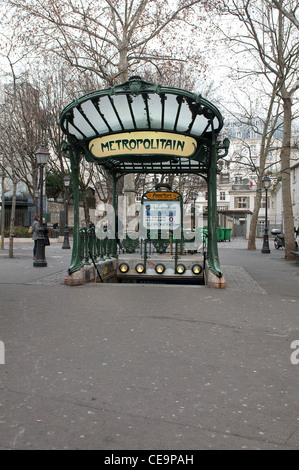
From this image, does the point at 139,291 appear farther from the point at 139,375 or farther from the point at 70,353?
the point at 139,375

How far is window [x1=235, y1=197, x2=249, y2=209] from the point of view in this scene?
7356 centimetres

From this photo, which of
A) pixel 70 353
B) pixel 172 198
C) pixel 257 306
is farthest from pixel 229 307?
pixel 172 198

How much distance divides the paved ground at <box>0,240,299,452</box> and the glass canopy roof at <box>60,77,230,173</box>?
378cm

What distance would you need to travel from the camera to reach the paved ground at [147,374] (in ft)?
9.76

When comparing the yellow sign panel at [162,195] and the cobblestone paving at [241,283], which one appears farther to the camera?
the yellow sign panel at [162,195]

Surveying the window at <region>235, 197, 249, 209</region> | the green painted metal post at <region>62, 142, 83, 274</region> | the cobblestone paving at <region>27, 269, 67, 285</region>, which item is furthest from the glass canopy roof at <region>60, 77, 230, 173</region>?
the window at <region>235, 197, 249, 209</region>

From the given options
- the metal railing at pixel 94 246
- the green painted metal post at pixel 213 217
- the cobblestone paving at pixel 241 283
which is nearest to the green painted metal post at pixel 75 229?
the metal railing at pixel 94 246

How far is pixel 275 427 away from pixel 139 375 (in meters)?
1.43

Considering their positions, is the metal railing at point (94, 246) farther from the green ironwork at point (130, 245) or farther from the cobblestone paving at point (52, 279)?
the green ironwork at point (130, 245)

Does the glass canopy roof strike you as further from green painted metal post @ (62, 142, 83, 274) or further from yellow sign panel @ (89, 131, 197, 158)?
green painted metal post @ (62, 142, 83, 274)

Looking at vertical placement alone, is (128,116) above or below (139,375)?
above

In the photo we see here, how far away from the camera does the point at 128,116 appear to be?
967 centimetres

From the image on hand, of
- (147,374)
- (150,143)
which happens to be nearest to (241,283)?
(150,143)

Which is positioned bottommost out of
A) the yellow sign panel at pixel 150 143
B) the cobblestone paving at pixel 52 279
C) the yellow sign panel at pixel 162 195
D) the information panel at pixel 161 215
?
the cobblestone paving at pixel 52 279
